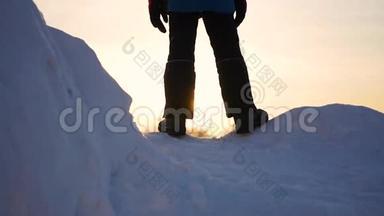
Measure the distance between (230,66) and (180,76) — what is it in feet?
1.32

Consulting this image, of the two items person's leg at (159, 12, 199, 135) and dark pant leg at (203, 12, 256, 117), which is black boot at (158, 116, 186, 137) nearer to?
person's leg at (159, 12, 199, 135)

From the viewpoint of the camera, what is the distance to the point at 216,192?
8.28ft

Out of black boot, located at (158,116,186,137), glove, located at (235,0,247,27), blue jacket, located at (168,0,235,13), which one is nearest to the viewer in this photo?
black boot, located at (158,116,186,137)

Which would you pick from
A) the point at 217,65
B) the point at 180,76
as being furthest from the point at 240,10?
the point at 180,76

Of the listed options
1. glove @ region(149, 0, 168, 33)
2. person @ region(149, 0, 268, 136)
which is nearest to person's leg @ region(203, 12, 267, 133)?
person @ region(149, 0, 268, 136)

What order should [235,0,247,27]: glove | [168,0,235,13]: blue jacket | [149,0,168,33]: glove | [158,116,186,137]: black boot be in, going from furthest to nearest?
[235,0,247,27]: glove, [149,0,168,33]: glove, [168,0,235,13]: blue jacket, [158,116,186,137]: black boot

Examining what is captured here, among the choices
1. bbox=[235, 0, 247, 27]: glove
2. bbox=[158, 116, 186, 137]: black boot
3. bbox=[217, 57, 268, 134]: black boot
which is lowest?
bbox=[158, 116, 186, 137]: black boot

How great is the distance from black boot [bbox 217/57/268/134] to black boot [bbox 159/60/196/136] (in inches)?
10.9

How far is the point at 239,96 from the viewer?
390 centimetres

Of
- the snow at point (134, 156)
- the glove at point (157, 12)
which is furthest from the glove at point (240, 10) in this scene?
the snow at point (134, 156)

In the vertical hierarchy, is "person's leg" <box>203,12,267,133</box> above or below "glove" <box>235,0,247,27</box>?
below

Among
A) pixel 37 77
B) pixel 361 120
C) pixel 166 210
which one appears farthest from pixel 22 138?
pixel 361 120

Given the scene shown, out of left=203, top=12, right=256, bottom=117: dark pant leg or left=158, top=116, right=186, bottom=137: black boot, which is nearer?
left=158, top=116, right=186, bottom=137: black boot

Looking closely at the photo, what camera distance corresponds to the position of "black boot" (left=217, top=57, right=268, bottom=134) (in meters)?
3.88
